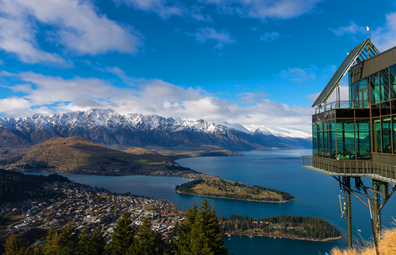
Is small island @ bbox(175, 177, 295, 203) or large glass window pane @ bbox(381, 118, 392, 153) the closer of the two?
large glass window pane @ bbox(381, 118, 392, 153)

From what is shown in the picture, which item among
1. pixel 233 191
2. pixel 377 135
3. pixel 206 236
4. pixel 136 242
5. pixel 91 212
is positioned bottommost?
pixel 233 191

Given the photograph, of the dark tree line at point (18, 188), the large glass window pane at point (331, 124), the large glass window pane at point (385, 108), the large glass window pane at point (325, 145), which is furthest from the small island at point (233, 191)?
the large glass window pane at point (385, 108)

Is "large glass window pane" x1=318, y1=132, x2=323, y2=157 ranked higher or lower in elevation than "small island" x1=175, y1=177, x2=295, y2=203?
higher

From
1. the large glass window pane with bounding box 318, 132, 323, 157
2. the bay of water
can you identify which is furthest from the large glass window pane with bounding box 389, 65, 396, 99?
the bay of water

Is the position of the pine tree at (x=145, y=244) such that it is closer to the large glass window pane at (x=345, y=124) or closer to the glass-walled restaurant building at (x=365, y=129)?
the glass-walled restaurant building at (x=365, y=129)

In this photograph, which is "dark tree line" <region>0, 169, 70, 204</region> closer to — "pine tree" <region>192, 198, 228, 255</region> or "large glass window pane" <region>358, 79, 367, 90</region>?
"pine tree" <region>192, 198, 228, 255</region>

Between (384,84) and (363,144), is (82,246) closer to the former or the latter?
(363,144)

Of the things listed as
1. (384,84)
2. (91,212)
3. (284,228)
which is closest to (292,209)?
(284,228)

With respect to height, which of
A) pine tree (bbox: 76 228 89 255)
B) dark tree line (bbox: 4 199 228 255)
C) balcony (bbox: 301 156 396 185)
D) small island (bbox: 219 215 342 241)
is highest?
balcony (bbox: 301 156 396 185)
